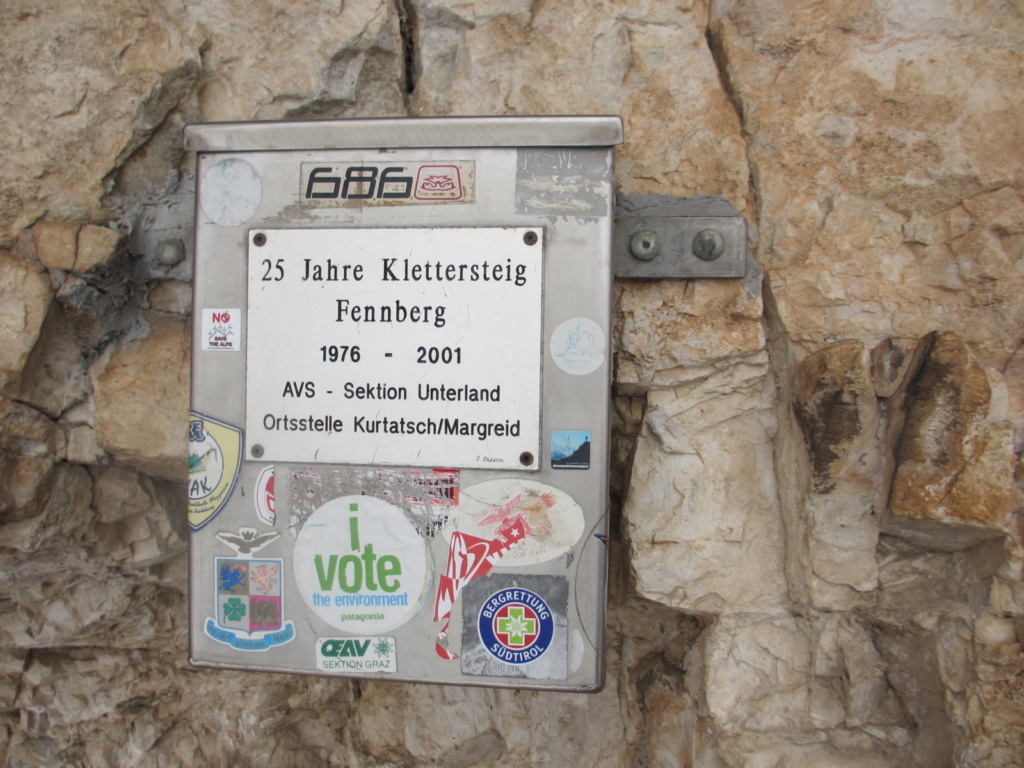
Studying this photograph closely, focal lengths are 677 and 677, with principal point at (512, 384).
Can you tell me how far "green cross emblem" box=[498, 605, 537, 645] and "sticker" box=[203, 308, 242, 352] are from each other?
0.79 m

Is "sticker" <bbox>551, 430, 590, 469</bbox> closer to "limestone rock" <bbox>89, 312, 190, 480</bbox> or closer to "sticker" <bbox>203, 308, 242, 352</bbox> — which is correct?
"sticker" <bbox>203, 308, 242, 352</bbox>

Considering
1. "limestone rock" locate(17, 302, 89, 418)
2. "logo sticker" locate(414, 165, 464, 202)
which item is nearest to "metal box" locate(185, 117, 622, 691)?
"logo sticker" locate(414, 165, 464, 202)

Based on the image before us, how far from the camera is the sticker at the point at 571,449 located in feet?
4.39

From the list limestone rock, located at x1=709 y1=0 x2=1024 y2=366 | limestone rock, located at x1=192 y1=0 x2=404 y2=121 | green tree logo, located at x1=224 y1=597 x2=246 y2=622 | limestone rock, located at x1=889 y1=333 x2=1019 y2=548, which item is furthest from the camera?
limestone rock, located at x1=192 y1=0 x2=404 y2=121

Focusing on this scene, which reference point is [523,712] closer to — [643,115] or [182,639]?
[182,639]

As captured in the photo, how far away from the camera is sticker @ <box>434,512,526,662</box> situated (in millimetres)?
1357

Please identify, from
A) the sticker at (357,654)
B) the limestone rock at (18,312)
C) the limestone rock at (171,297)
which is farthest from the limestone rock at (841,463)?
the limestone rock at (18,312)

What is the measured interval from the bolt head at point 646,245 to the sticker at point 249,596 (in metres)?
0.96

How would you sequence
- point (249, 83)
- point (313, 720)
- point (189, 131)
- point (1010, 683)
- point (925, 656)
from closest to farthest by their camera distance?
point (1010, 683), point (925, 656), point (189, 131), point (249, 83), point (313, 720)

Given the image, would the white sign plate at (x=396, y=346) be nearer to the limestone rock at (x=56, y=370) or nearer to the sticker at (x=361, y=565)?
the sticker at (x=361, y=565)

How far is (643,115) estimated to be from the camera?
4.89 feet

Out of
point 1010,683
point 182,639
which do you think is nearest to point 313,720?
point 182,639

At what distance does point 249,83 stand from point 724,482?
140 centimetres

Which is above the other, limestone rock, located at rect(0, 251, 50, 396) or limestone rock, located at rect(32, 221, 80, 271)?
limestone rock, located at rect(32, 221, 80, 271)
